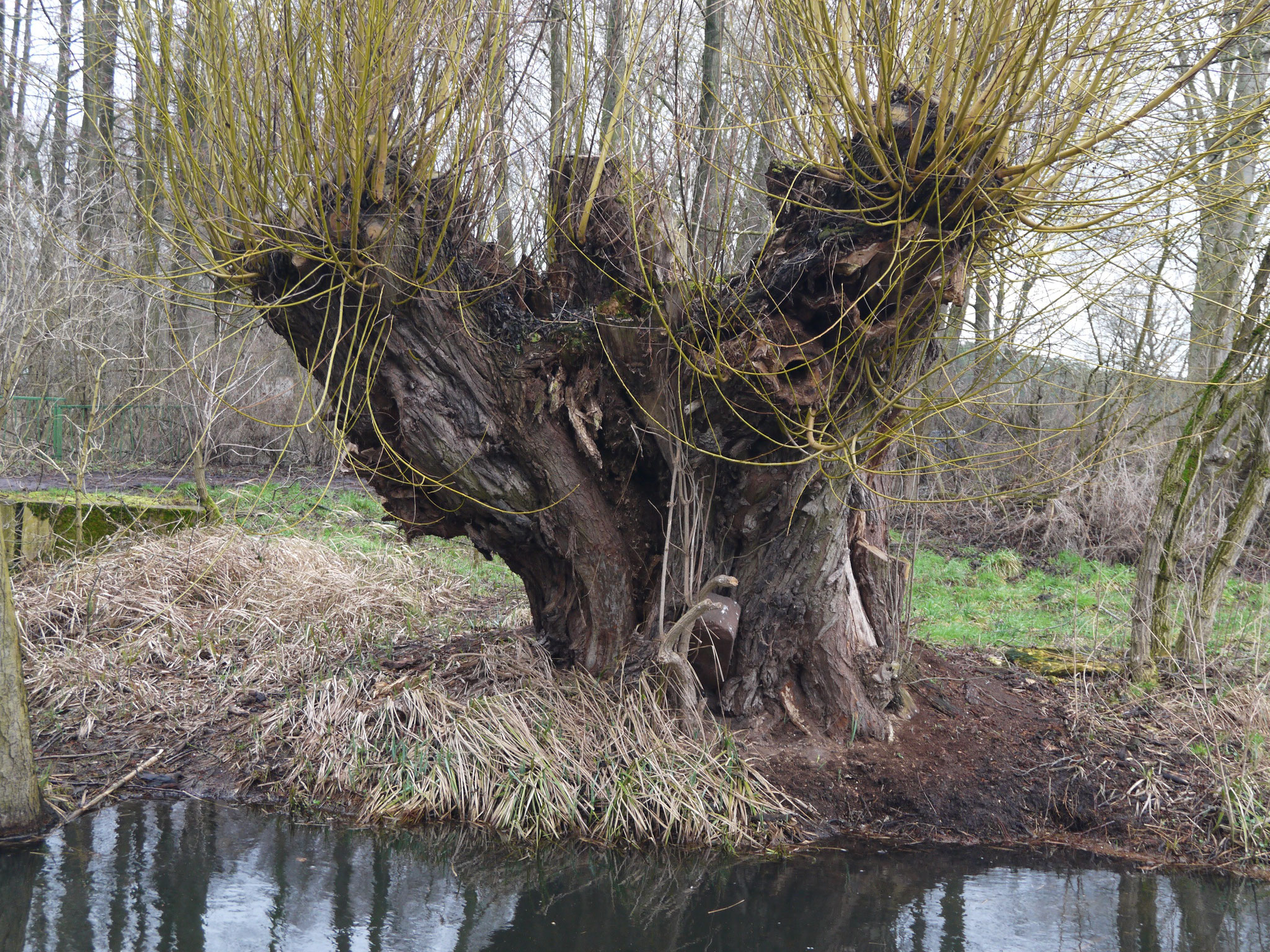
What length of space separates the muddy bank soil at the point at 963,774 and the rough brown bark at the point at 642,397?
0.31 meters

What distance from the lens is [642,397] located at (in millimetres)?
4535

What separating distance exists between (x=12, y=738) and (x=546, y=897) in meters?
2.45

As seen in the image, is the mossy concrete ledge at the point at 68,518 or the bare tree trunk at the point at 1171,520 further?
the mossy concrete ledge at the point at 68,518

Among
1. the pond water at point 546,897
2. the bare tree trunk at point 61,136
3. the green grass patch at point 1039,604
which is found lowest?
the pond water at point 546,897

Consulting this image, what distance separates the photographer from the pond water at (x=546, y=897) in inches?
140

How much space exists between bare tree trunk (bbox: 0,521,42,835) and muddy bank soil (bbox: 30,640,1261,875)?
56cm

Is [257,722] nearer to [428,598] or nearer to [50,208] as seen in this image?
[428,598]

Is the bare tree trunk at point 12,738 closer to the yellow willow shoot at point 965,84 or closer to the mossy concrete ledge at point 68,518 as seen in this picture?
the mossy concrete ledge at point 68,518

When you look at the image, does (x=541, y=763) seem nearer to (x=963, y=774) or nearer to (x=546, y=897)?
(x=546, y=897)

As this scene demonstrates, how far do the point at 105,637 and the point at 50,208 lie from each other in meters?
7.52

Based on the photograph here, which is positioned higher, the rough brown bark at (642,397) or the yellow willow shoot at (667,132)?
the yellow willow shoot at (667,132)

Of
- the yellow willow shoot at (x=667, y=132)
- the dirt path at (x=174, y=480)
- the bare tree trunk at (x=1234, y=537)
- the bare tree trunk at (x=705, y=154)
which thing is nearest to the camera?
the yellow willow shoot at (x=667, y=132)

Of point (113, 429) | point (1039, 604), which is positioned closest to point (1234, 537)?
point (1039, 604)

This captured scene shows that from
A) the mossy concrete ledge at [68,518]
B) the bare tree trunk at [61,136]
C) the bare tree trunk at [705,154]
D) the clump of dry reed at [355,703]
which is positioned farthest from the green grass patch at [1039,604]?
the bare tree trunk at [61,136]
